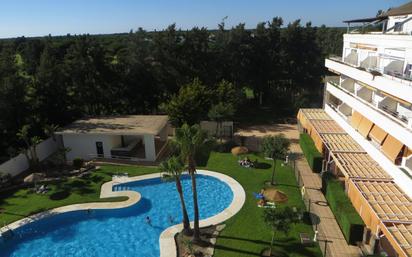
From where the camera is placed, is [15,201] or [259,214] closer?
[259,214]

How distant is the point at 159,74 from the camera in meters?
52.0

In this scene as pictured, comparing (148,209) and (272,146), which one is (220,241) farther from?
(272,146)

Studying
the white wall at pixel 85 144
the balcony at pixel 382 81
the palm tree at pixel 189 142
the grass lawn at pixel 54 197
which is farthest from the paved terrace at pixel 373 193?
the white wall at pixel 85 144

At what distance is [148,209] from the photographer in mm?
29219

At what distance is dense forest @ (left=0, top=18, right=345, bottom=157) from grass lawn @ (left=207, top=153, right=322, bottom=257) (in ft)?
48.3

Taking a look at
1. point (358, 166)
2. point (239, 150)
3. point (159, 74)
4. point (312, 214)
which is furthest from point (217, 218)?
point (159, 74)

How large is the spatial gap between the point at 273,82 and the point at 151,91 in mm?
27656

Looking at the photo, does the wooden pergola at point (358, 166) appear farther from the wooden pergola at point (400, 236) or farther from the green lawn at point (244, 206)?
the wooden pergola at point (400, 236)

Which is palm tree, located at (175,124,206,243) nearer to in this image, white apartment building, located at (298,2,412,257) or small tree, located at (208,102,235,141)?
white apartment building, located at (298,2,412,257)

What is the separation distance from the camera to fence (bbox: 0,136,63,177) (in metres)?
34.1

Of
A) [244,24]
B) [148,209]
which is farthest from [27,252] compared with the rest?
[244,24]

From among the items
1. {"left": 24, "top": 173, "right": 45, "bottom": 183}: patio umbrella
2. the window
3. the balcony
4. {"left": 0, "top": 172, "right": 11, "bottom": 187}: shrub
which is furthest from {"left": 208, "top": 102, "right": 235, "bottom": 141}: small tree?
{"left": 0, "top": 172, "right": 11, "bottom": 187}: shrub

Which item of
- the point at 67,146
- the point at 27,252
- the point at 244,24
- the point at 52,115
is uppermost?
the point at 244,24

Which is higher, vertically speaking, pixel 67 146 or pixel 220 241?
pixel 67 146
